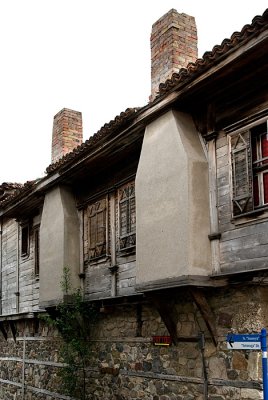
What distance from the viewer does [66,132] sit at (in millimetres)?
16531

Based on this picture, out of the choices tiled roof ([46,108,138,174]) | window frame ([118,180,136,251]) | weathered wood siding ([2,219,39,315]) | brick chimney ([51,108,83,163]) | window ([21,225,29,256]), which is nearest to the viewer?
tiled roof ([46,108,138,174])

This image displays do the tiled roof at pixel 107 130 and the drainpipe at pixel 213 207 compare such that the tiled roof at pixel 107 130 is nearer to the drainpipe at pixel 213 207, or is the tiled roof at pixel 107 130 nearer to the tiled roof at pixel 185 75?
the tiled roof at pixel 185 75

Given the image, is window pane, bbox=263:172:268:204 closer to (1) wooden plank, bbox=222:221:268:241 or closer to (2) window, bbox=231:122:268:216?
(2) window, bbox=231:122:268:216

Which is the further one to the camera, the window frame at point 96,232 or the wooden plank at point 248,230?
the window frame at point 96,232

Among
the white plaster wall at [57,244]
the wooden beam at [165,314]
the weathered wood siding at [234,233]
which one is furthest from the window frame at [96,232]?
the weathered wood siding at [234,233]

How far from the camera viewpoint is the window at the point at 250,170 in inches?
309

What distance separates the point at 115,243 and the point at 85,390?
3.12m

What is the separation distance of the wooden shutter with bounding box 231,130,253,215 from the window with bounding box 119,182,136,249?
8.93 ft

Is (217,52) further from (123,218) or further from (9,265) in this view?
(9,265)

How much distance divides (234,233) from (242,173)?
0.83 meters

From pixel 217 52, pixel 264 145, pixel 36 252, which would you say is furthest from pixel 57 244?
pixel 217 52

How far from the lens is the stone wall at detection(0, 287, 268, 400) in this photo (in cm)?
770

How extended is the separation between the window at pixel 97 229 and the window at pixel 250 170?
3.91m

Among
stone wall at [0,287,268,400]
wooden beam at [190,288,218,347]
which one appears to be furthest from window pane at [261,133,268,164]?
wooden beam at [190,288,218,347]
